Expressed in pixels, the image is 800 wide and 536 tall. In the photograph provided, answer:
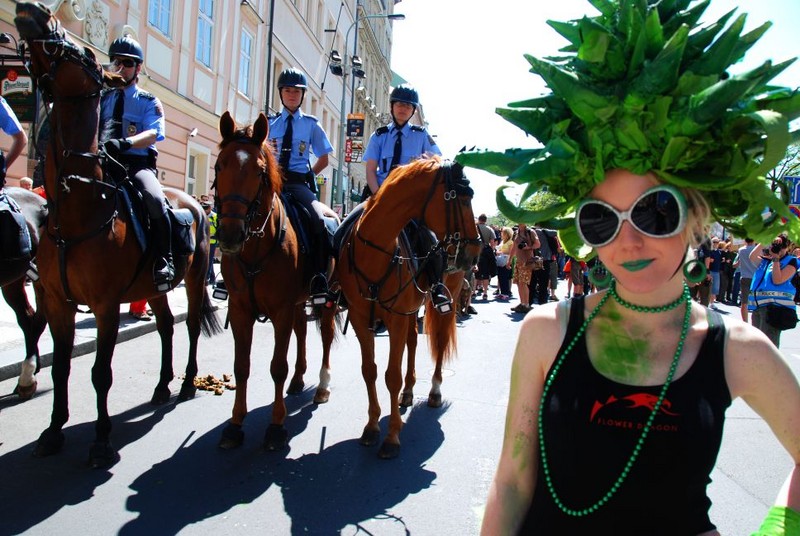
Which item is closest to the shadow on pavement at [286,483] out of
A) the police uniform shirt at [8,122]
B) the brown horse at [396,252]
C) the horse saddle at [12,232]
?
the brown horse at [396,252]

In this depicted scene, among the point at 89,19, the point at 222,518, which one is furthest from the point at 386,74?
the point at 222,518

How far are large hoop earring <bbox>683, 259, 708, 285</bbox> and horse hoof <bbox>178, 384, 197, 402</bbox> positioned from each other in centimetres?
506

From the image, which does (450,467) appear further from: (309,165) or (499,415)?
(309,165)

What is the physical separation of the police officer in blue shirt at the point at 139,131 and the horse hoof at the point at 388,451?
7.27ft

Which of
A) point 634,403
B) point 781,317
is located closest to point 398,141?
point 634,403

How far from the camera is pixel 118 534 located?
3.15 metres

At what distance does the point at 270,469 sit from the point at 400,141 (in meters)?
3.51

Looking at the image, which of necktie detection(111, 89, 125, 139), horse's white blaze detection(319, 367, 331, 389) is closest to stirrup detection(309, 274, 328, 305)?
horse's white blaze detection(319, 367, 331, 389)

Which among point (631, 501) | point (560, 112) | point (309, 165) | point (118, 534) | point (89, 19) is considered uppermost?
point (89, 19)

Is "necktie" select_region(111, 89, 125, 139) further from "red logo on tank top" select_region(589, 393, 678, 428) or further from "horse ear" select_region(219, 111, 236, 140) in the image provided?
"red logo on tank top" select_region(589, 393, 678, 428)

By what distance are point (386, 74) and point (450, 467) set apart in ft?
185

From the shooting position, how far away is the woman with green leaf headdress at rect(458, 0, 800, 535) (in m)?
1.33

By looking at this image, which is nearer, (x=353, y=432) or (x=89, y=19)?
(x=353, y=432)

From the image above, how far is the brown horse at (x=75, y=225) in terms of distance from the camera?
3986 millimetres
